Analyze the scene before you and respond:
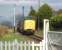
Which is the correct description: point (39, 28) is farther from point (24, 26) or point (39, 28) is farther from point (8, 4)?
point (8, 4)

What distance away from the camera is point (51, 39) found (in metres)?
6.09

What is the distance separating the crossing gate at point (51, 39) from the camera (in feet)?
19.7

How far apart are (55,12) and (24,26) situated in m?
1.00

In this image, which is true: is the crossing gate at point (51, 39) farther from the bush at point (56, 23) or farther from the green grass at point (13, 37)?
the green grass at point (13, 37)

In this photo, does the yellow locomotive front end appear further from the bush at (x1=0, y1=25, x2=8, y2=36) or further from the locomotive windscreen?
the bush at (x1=0, y1=25, x2=8, y2=36)

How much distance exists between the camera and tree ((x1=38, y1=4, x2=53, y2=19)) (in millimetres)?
6938

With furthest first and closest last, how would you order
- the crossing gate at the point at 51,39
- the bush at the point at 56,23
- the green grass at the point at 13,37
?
the green grass at the point at 13,37, the bush at the point at 56,23, the crossing gate at the point at 51,39

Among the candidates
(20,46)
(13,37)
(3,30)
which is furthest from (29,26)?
(20,46)

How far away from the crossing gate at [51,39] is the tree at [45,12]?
0.93 metres

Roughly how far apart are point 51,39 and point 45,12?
1.20 meters

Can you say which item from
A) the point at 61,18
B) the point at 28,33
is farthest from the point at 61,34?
the point at 28,33

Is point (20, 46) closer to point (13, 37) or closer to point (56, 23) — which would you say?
point (13, 37)

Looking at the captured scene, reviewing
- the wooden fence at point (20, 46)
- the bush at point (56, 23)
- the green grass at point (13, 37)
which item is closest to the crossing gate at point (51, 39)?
the wooden fence at point (20, 46)

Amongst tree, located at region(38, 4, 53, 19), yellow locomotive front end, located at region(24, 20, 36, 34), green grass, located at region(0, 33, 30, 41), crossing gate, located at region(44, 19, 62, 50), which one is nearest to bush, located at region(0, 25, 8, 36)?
green grass, located at region(0, 33, 30, 41)
